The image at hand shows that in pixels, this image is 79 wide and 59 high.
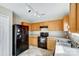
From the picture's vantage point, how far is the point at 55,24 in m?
4.65

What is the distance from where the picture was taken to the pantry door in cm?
272

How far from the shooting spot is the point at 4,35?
112 inches

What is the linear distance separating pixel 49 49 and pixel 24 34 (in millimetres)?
1317

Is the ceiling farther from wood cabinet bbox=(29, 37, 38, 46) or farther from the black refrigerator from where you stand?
wood cabinet bbox=(29, 37, 38, 46)

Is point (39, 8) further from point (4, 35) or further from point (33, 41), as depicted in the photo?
point (33, 41)

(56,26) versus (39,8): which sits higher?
(39,8)

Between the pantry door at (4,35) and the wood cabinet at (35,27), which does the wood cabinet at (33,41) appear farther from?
the pantry door at (4,35)

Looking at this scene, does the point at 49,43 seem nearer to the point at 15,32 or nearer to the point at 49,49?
the point at 49,49

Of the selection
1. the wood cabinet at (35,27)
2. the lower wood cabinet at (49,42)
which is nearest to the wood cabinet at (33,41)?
the lower wood cabinet at (49,42)

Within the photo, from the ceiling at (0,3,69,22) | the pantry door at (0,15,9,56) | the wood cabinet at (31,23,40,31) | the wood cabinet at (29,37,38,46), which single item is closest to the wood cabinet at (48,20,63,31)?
the wood cabinet at (31,23,40,31)

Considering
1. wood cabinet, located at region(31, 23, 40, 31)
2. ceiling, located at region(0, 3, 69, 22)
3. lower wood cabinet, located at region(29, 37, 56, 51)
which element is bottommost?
lower wood cabinet, located at region(29, 37, 56, 51)

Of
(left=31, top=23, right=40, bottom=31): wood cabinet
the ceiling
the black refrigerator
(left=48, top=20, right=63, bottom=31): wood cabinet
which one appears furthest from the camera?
(left=31, top=23, right=40, bottom=31): wood cabinet

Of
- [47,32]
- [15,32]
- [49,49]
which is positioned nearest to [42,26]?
[47,32]

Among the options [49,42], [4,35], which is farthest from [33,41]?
[4,35]
